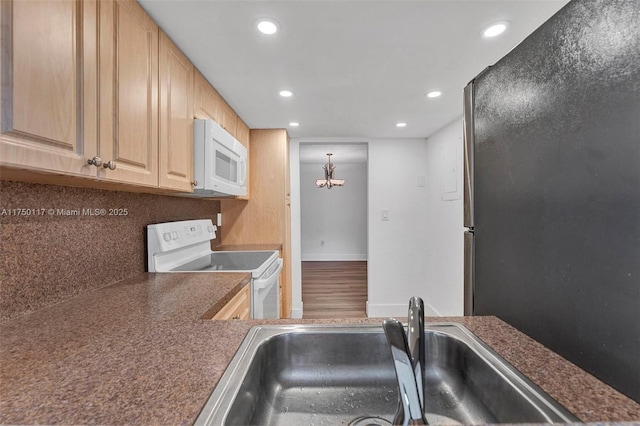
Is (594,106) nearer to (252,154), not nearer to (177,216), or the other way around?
(177,216)

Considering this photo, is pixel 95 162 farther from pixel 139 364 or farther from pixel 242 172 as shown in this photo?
pixel 242 172

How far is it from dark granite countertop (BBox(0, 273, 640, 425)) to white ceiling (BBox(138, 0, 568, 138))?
1.25 meters

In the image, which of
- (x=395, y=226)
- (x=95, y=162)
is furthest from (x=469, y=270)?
(x=395, y=226)

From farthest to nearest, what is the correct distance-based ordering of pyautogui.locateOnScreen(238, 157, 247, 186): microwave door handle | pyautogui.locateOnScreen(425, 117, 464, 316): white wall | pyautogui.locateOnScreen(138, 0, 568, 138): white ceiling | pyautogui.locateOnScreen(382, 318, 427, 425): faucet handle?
pyautogui.locateOnScreen(425, 117, 464, 316): white wall → pyautogui.locateOnScreen(238, 157, 247, 186): microwave door handle → pyautogui.locateOnScreen(138, 0, 568, 138): white ceiling → pyautogui.locateOnScreen(382, 318, 427, 425): faucet handle

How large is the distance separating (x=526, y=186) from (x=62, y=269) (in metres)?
1.66

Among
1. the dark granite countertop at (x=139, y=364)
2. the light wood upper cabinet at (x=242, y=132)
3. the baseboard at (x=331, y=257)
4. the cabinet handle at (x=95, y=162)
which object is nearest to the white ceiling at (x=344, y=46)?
the light wood upper cabinet at (x=242, y=132)

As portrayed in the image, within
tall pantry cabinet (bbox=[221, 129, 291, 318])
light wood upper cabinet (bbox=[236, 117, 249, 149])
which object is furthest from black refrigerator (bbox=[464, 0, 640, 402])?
tall pantry cabinet (bbox=[221, 129, 291, 318])

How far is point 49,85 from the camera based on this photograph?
774 millimetres

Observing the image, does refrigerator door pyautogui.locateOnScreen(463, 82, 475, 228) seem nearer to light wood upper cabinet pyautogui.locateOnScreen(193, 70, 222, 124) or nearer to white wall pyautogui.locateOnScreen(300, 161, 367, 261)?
light wood upper cabinet pyautogui.locateOnScreen(193, 70, 222, 124)

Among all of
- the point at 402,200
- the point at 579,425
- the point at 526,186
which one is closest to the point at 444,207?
the point at 402,200


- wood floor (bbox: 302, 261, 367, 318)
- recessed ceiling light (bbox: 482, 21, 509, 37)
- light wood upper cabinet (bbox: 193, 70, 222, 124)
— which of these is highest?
recessed ceiling light (bbox: 482, 21, 509, 37)

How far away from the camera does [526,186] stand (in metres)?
0.80

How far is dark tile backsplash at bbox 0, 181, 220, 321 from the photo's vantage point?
3.10ft

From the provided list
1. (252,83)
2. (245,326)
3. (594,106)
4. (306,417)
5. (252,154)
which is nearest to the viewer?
(594,106)
